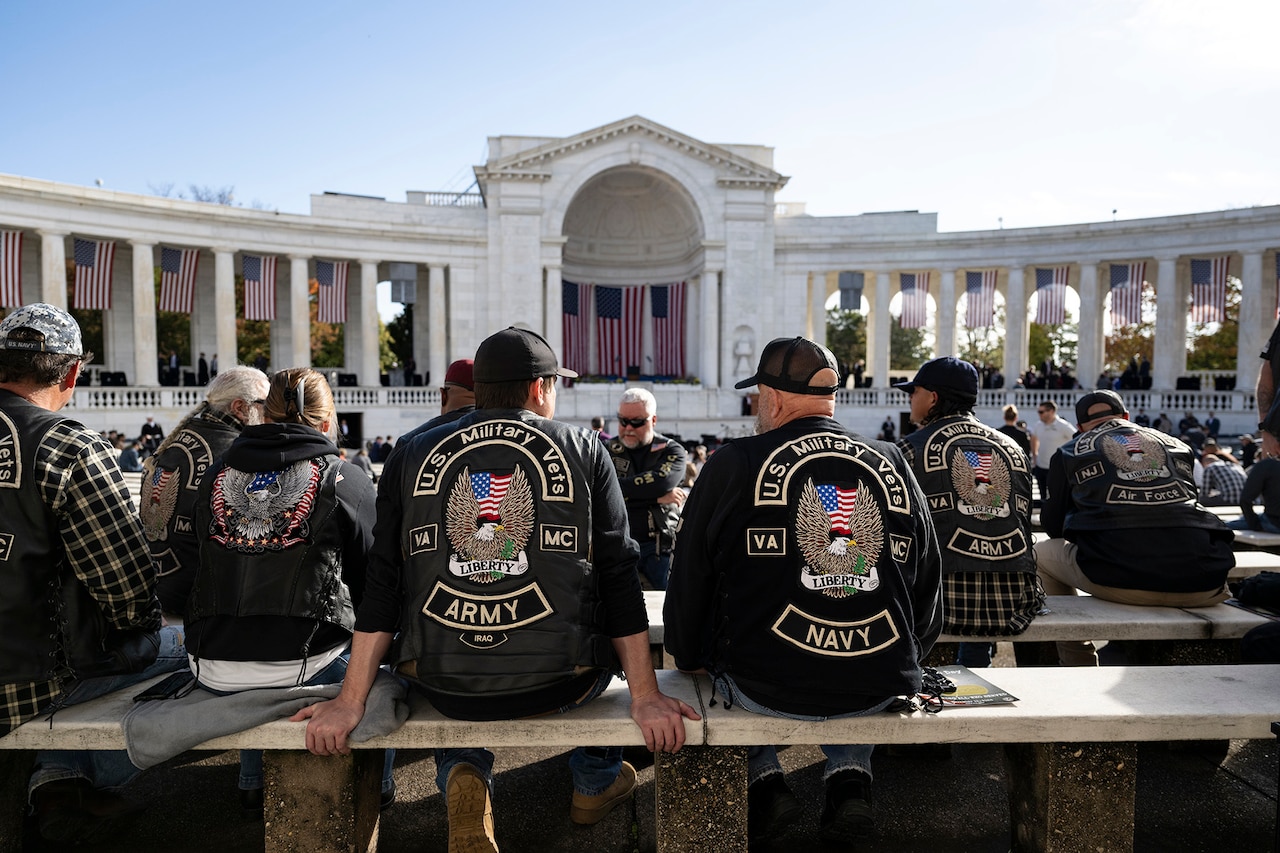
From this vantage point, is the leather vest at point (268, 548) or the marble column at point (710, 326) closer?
A: the leather vest at point (268, 548)

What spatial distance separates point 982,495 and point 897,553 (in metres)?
1.68

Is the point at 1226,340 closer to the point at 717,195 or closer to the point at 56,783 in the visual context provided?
the point at 717,195

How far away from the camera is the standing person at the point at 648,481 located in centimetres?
716

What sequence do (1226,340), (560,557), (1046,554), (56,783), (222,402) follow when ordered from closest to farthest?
1. (560,557)
2. (56,783)
3. (222,402)
4. (1046,554)
5. (1226,340)

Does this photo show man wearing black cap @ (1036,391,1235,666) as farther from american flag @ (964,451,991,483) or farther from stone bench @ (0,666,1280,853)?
stone bench @ (0,666,1280,853)

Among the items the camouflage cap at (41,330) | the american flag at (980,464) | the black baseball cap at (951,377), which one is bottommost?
the american flag at (980,464)

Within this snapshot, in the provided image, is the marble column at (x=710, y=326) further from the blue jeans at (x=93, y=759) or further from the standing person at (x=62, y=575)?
the standing person at (x=62, y=575)

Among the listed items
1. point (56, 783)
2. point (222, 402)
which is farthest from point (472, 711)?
point (222, 402)

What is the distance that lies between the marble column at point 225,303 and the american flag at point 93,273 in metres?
3.58

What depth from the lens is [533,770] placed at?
4.75 m

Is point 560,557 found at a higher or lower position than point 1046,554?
higher

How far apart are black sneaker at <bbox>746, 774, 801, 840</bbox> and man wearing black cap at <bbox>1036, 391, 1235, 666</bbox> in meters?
2.75

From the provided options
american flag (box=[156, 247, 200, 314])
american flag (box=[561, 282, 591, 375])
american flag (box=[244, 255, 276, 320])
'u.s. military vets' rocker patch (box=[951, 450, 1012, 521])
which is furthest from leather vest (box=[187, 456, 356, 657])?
american flag (box=[561, 282, 591, 375])

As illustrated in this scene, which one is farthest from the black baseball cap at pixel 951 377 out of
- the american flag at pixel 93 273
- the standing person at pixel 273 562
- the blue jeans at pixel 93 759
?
the american flag at pixel 93 273
